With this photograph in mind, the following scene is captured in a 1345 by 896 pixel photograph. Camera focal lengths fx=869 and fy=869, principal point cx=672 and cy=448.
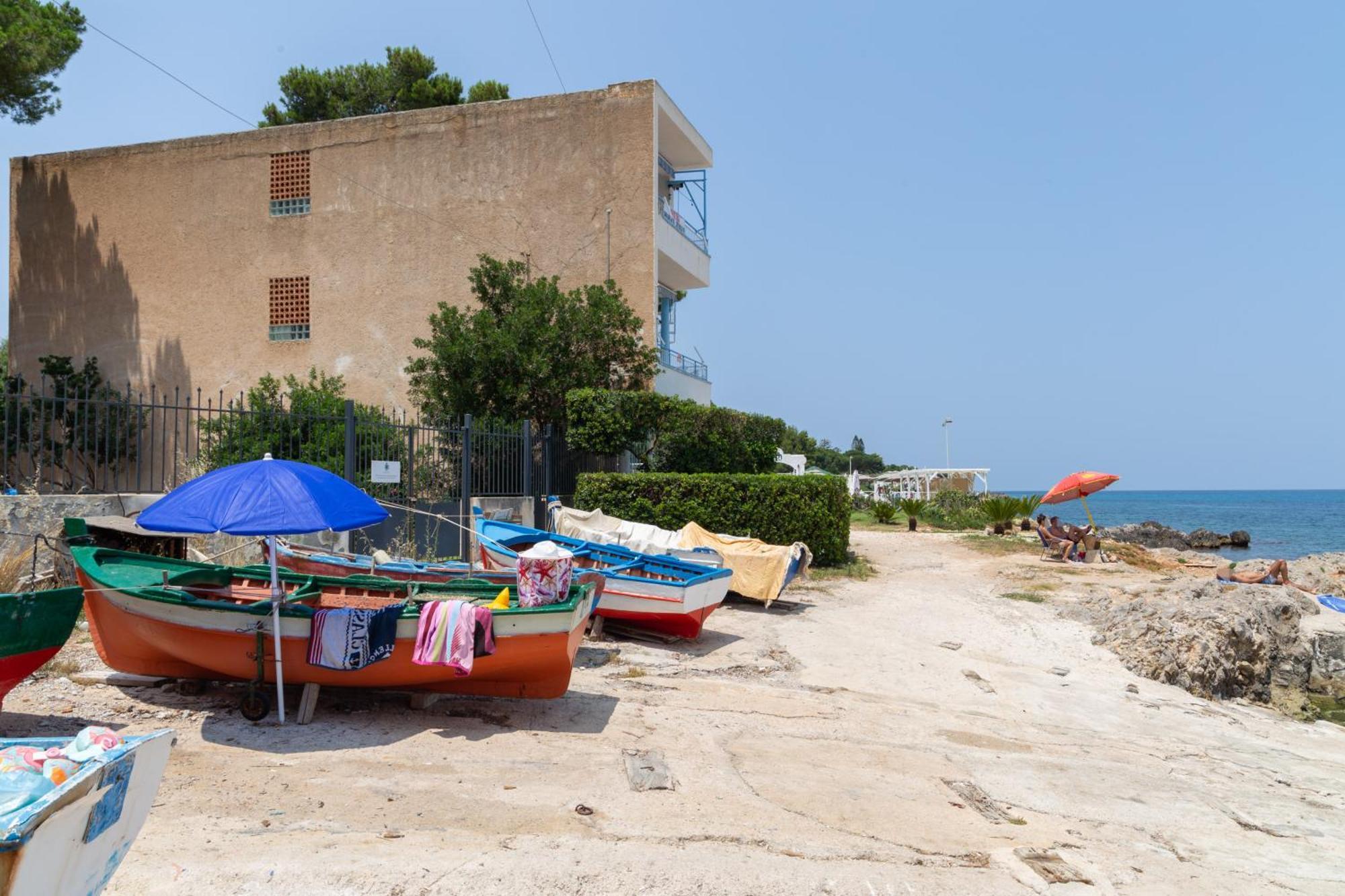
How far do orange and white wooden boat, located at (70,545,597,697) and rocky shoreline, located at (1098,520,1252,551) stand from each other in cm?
3658

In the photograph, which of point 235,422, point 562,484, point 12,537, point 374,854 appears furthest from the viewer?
point 562,484

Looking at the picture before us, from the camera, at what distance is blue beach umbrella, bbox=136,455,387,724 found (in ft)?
20.4

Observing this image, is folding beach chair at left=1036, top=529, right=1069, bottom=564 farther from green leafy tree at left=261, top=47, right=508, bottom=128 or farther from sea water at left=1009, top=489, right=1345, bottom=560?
green leafy tree at left=261, top=47, right=508, bottom=128

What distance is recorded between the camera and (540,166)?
2139cm

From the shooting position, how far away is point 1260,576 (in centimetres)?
Answer: 1711

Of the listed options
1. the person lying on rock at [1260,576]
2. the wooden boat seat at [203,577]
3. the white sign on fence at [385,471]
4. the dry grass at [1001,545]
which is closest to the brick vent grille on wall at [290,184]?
the white sign on fence at [385,471]

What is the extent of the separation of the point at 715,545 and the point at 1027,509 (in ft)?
61.0

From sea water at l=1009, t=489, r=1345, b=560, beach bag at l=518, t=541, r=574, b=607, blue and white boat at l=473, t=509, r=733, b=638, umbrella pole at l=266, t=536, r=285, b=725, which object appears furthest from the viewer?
sea water at l=1009, t=489, r=1345, b=560

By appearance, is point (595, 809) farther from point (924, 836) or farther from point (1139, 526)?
point (1139, 526)

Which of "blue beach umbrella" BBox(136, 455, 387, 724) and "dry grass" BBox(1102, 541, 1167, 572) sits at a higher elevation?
"blue beach umbrella" BBox(136, 455, 387, 724)

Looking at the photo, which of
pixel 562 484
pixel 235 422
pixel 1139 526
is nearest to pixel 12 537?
pixel 235 422

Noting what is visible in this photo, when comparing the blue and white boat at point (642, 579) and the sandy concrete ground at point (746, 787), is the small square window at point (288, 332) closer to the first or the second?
the blue and white boat at point (642, 579)

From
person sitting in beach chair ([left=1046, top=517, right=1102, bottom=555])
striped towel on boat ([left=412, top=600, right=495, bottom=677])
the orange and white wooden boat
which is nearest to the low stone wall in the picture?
the orange and white wooden boat

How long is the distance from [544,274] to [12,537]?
43.6 feet
